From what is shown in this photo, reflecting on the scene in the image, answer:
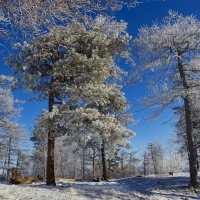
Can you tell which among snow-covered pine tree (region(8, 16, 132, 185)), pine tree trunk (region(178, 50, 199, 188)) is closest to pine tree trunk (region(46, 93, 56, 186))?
snow-covered pine tree (region(8, 16, 132, 185))

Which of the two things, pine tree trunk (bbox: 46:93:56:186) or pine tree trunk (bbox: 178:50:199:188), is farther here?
pine tree trunk (bbox: 46:93:56:186)

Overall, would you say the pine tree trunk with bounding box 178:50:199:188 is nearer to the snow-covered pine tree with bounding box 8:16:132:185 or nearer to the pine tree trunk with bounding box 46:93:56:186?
the snow-covered pine tree with bounding box 8:16:132:185

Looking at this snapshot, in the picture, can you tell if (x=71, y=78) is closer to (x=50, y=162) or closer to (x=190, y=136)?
(x=50, y=162)

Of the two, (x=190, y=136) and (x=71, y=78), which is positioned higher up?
(x=71, y=78)

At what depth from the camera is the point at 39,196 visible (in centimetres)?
920

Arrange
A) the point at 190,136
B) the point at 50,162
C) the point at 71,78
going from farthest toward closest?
1. the point at 71,78
2. the point at 50,162
3. the point at 190,136

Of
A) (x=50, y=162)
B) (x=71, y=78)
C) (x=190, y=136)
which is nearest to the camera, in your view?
(x=190, y=136)

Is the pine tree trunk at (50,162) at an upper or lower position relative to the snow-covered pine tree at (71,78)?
lower

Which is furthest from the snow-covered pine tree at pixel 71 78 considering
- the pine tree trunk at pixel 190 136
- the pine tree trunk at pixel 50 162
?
the pine tree trunk at pixel 190 136

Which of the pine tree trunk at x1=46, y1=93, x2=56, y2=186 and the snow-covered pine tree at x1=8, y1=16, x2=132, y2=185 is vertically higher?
the snow-covered pine tree at x1=8, y1=16, x2=132, y2=185

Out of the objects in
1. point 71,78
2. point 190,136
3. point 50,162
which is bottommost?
point 50,162

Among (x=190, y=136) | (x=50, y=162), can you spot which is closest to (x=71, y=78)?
(x=50, y=162)

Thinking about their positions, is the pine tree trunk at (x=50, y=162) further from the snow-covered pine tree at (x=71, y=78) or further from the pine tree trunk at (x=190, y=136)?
the pine tree trunk at (x=190, y=136)

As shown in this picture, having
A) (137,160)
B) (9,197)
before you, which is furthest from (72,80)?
(137,160)
